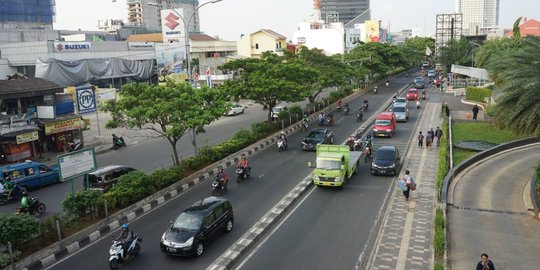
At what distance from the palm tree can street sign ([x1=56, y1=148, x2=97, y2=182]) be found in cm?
2030

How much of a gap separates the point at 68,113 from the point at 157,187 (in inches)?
694

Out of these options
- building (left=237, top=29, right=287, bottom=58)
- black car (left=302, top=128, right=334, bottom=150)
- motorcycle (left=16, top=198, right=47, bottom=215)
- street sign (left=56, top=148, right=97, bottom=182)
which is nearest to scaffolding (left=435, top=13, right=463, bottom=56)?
building (left=237, top=29, right=287, bottom=58)

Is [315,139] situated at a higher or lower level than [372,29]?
lower

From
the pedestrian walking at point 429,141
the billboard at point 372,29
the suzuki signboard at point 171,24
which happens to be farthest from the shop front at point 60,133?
the billboard at point 372,29

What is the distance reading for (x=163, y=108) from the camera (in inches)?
874

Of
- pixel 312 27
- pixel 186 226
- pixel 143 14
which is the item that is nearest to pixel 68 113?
pixel 186 226

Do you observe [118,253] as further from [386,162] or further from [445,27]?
[445,27]

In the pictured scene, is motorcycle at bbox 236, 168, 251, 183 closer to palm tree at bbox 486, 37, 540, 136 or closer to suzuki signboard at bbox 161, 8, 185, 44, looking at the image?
palm tree at bbox 486, 37, 540, 136

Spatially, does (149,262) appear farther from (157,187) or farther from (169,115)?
(169,115)

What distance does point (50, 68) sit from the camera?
176 feet

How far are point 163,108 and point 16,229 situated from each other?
9.35 meters

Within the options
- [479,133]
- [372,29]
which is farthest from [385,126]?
[372,29]

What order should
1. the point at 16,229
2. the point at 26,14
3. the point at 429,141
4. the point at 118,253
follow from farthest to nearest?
the point at 26,14 < the point at 429,141 < the point at 16,229 < the point at 118,253

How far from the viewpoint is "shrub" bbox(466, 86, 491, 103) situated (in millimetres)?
52106
